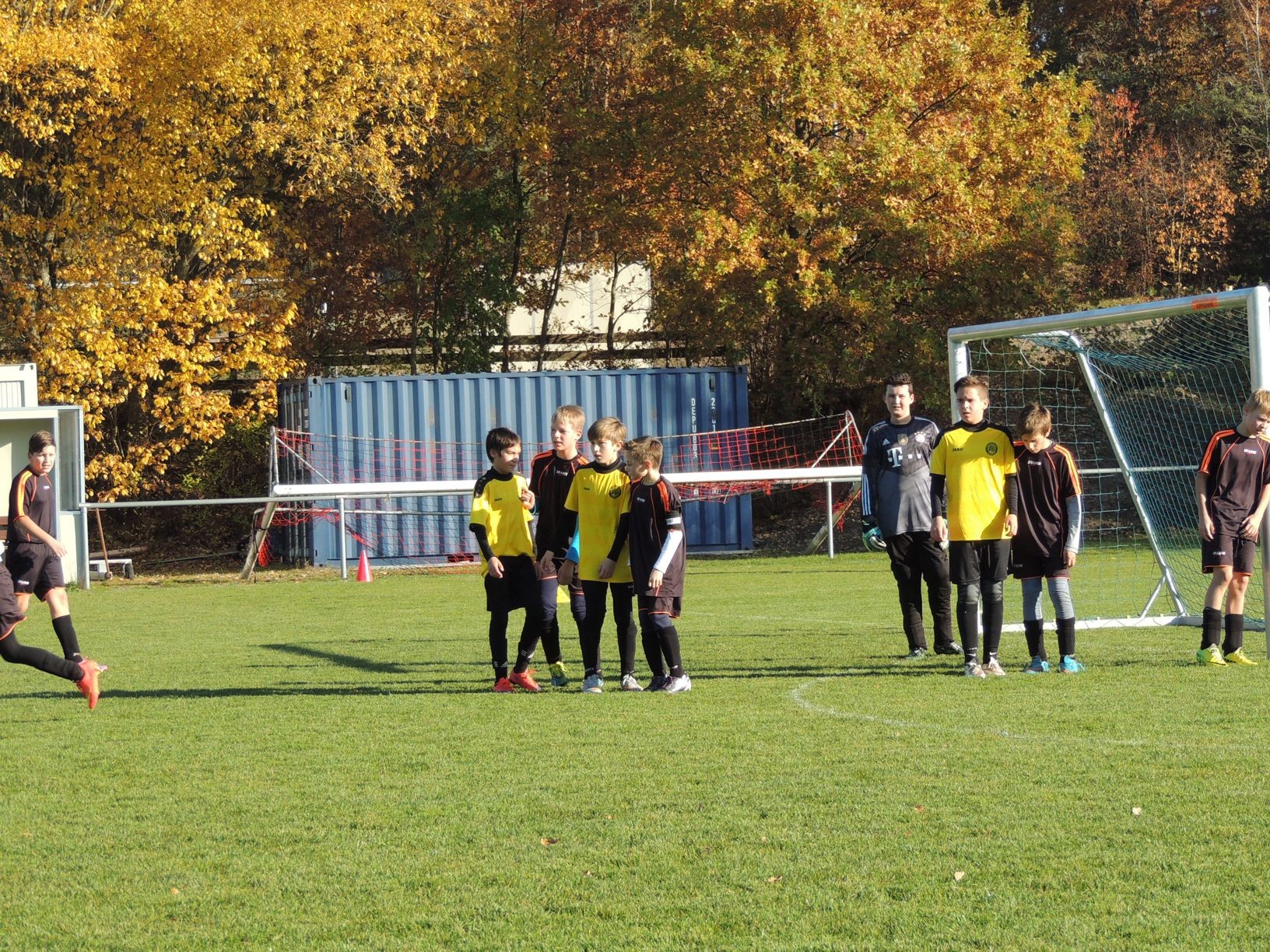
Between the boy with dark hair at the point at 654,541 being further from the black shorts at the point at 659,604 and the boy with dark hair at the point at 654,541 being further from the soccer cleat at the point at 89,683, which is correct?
the soccer cleat at the point at 89,683

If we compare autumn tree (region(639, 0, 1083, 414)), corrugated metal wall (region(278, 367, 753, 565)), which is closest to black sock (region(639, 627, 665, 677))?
corrugated metal wall (region(278, 367, 753, 565))

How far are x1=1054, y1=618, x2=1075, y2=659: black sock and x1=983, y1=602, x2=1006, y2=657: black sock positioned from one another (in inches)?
16.3

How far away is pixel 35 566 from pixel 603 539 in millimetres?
4197

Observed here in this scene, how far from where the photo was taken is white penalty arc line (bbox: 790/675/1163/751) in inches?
265

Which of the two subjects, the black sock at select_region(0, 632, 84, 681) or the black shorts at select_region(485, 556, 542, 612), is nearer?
the black sock at select_region(0, 632, 84, 681)

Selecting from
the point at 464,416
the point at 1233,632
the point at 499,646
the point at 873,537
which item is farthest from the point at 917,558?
the point at 464,416

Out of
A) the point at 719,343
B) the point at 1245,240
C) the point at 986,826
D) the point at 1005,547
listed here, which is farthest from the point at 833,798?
the point at 1245,240

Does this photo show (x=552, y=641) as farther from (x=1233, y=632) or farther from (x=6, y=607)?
(x=1233, y=632)

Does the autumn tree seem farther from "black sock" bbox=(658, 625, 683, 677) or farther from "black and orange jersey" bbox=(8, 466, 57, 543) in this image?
"black sock" bbox=(658, 625, 683, 677)

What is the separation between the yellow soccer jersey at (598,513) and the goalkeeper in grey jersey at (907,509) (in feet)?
7.56

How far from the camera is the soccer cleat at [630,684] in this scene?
886 centimetres

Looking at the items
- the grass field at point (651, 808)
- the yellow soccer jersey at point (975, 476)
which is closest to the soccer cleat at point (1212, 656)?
the grass field at point (651, 808)

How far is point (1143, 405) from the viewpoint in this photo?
1886cm

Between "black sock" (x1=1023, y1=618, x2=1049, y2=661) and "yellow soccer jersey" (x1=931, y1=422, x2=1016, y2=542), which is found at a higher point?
"yellow soccer jersey" (x1=931, y1=422, x2=1016, y2=542)
